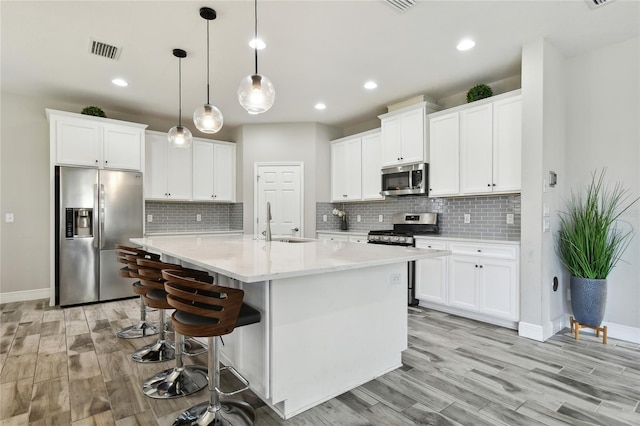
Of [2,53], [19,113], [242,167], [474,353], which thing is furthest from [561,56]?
[19,113]

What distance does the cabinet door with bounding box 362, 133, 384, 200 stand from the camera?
17.1 ft

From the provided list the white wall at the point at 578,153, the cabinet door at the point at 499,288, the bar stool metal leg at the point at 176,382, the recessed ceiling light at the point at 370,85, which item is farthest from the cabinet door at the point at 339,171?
the bar stool metal leg at the point at 176,382

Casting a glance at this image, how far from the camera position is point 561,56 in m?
3.48

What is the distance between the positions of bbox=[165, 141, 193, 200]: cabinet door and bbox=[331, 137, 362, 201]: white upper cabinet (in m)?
2.50

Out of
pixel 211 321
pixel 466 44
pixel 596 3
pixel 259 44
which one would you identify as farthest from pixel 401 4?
pixel 211 321

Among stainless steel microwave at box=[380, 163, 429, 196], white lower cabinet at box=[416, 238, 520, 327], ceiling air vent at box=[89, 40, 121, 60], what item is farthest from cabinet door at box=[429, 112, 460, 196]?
ceiling air vent at box=[89, 40, 121, 60]

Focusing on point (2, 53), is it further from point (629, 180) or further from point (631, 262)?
point (631, 262)

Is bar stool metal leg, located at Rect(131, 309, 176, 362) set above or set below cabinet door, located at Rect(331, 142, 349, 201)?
below

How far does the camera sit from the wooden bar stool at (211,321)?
→ 1.64 m

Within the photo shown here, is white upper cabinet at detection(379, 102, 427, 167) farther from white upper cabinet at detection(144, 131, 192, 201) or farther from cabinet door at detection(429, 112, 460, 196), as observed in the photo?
white upper cabinet at detection(144, 131, 192, 201)

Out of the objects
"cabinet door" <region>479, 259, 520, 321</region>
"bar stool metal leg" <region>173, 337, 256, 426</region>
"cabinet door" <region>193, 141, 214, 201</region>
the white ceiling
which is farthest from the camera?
"cabinet door" <region>193, 141, 214, 201</region>

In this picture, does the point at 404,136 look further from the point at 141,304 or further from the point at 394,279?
the point at 141,304

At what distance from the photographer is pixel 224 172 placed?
20.0 ft

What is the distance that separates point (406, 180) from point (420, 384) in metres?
2.90
